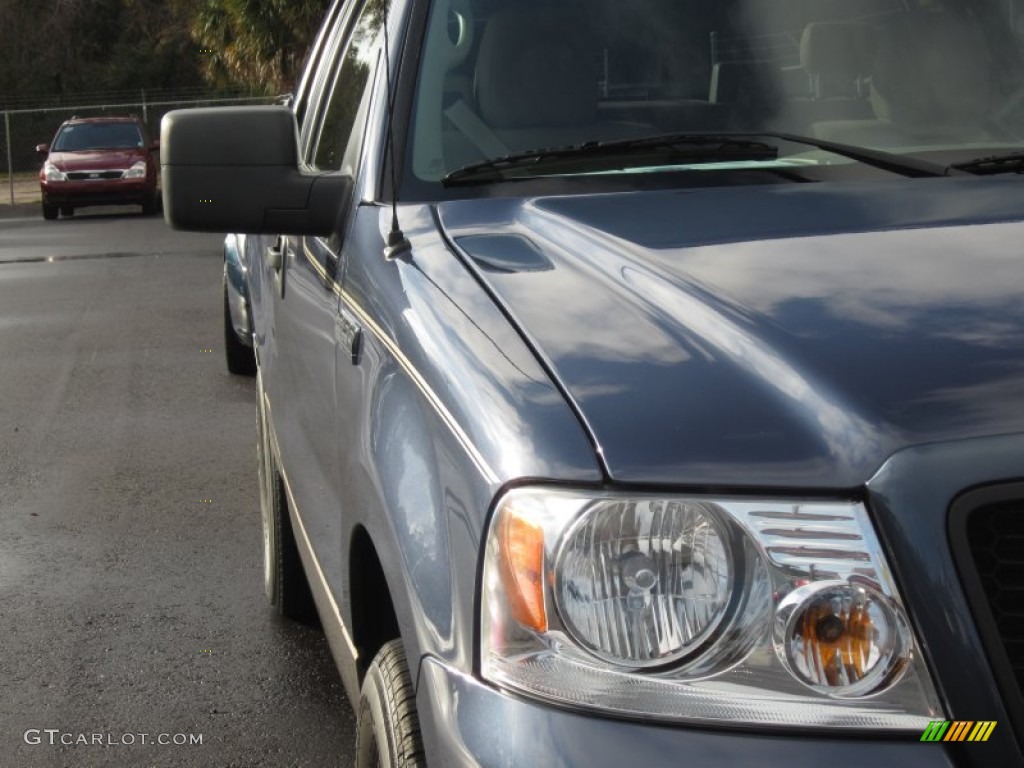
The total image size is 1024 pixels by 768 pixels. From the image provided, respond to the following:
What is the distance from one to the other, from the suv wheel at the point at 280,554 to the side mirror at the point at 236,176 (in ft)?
4.26

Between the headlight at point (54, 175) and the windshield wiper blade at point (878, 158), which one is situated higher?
the windshield wiper blade at point (878, 158)

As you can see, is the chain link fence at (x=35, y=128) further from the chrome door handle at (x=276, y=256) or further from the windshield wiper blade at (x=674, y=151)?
the windshield wiper blade at (x=674, y=151)

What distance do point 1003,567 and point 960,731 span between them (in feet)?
0.62

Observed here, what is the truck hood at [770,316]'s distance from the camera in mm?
Answer: 1873

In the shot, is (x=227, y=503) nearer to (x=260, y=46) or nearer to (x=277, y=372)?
(x=277, y=372)

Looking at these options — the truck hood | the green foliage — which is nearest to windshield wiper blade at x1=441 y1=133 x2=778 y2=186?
the truck hood

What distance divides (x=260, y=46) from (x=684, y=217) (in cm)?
2124

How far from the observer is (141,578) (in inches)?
208

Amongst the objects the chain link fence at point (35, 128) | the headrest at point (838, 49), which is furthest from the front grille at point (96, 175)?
the headrest at point (838, 49)

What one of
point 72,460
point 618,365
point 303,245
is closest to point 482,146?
point 303,245

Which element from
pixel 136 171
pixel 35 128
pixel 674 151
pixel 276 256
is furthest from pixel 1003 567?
pixel 35 128

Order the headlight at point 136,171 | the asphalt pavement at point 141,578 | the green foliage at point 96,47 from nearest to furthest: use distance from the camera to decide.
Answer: the asphalt pavement at point 141,578, the headlight at point 136,171, the green foliage at point 96,47

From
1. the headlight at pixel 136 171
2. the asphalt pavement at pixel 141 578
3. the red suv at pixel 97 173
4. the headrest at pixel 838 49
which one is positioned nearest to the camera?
the headrest at pixel 838 49

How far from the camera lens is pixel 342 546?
2.78 m
